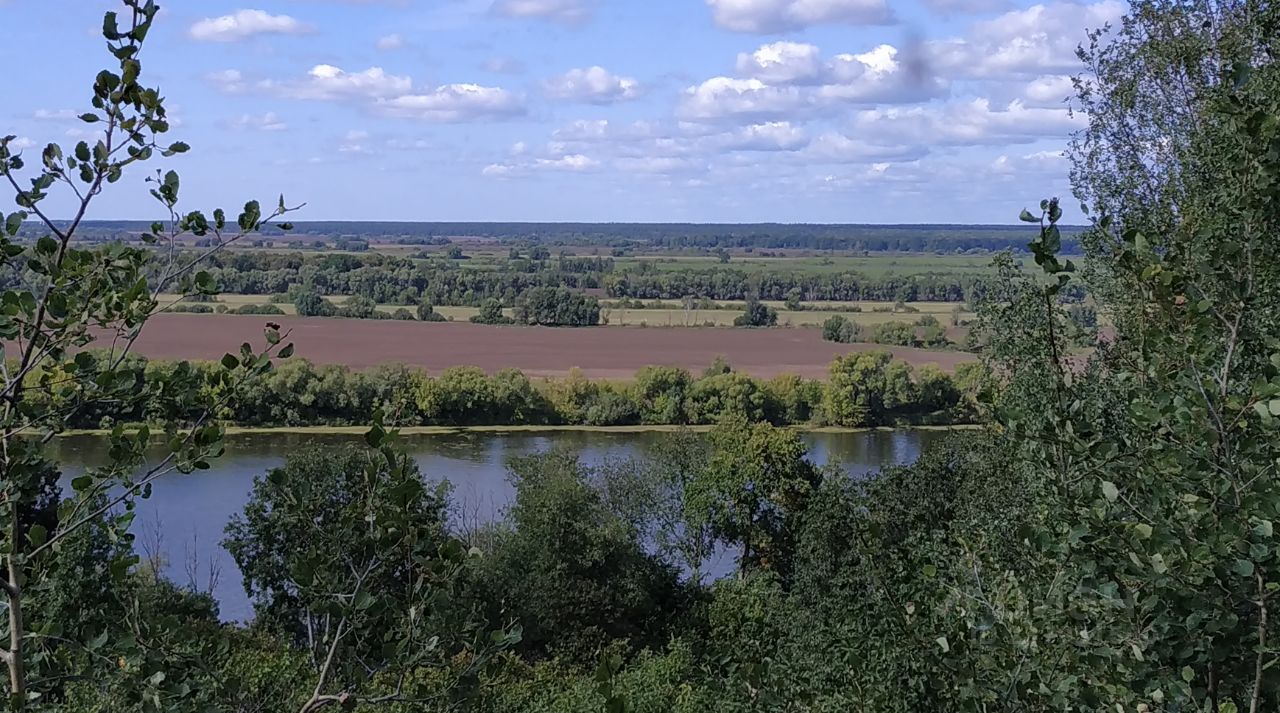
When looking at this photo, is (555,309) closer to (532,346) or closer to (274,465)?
(532,346)

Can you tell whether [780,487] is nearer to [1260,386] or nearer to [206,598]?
[206,598]

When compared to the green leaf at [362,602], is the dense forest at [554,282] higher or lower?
lower

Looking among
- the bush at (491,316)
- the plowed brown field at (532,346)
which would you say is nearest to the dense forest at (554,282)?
the bush at (491,316)

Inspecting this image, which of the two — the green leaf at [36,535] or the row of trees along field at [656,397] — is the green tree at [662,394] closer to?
the row of trees along field at [656,397]

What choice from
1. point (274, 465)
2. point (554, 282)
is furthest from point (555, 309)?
point (274, 465)

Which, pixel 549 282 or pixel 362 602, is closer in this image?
pixel 362 602

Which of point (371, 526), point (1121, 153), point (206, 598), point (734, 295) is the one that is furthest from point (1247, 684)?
point (734, 295)
